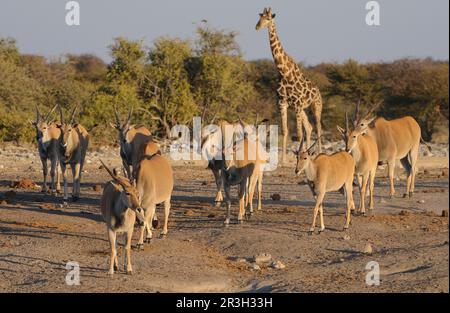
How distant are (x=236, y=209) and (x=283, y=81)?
741 cm

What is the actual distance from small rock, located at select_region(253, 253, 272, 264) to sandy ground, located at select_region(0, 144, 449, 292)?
98 mm

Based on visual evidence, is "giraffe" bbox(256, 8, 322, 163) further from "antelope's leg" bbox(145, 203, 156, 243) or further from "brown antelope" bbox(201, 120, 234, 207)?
"antelope's leg" bbox(145, 203, 156, 243)

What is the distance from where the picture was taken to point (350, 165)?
41.7ft

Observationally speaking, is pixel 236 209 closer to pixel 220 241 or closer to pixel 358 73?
pixel 220 241

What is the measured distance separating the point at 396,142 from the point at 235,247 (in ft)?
18.3

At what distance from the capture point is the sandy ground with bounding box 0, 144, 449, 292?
9148mm

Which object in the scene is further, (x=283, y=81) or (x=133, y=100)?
(x=133, y=100)

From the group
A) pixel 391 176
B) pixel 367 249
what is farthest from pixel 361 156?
pixel 367 249

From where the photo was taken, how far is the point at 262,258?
10.5m

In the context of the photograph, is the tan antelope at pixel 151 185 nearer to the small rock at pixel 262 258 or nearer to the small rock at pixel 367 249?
the small rock at pixel 262 258

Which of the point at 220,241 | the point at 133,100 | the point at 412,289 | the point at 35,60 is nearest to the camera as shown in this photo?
the point at 412,289

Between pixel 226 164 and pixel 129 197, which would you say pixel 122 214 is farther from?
pixel 226 164
